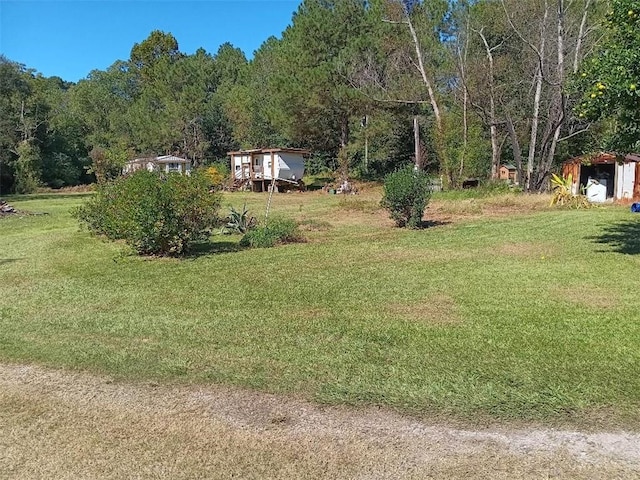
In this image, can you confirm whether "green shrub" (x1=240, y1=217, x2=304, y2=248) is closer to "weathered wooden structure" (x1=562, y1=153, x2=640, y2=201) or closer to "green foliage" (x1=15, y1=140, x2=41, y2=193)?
"weathered wooden structure" (x1=562, y1=153, x2=640, y2=201)

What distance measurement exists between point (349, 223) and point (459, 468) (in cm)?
1202

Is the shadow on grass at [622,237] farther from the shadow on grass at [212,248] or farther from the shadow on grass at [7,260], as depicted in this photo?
the shadow on grass at [7,260]

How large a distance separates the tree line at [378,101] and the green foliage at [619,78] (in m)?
6.90

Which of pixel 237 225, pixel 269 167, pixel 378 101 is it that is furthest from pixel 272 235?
pixel 269 167

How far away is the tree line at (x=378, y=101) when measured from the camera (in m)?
21.7

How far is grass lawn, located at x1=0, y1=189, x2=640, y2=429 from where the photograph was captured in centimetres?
376

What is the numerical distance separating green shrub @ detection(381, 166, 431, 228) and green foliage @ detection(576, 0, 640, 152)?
493 cm

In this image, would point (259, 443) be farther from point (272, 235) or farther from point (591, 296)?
point (272, 235)

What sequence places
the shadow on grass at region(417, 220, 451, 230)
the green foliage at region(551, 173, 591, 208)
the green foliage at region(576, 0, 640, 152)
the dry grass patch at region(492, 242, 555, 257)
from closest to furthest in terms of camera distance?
the green foliage at region(576, 0, 640, 152) < the dry grass patch at region(492, 242, 555, 257) < the shadow on grass at region(417, 220, 451, 230) < the green foliage at region(551, 173, 591, 208)

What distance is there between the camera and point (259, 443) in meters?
3.01

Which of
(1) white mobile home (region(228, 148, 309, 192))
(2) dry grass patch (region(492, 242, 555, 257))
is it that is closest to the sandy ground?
(2) dry grass patch (region(492, 242, 555, 257))

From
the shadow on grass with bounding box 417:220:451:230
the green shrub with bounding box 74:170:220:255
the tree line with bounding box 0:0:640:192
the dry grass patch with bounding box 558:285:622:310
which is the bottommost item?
the dry grass patch with bounding box 558:285:622:310

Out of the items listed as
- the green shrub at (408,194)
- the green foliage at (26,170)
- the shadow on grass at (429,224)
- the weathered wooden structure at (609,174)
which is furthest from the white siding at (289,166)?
the green shrub at (408,194)

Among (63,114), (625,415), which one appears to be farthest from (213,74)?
(625,415)
